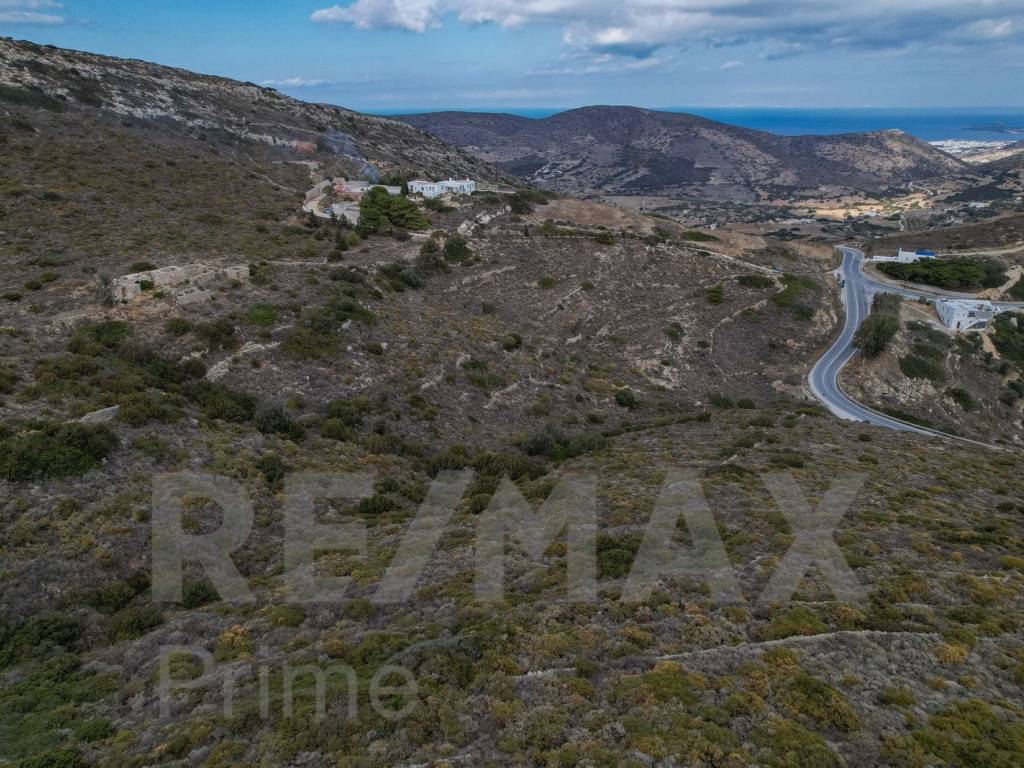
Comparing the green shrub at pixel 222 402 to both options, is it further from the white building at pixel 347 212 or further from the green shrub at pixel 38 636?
the white building at pixel 347 212

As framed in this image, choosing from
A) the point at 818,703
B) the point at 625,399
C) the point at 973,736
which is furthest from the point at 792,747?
the point at 625,399

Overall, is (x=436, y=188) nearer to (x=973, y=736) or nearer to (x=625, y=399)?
(x=625, y=399)

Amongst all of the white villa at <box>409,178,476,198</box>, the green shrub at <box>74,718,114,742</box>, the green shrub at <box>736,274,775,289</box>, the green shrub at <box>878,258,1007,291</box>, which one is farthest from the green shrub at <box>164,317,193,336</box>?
the green shrub at <box>878,258,1007,291</box>

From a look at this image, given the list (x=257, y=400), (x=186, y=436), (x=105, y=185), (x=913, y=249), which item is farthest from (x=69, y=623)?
(x=913, y=249)

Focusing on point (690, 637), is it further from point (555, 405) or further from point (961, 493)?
point (555, 405)

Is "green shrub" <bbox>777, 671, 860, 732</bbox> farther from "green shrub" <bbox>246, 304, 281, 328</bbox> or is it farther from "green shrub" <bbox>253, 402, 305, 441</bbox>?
"green shrub" <bbox>246, 304, 281, 328</bbox>

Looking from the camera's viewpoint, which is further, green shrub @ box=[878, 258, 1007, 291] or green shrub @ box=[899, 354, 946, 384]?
green shrub @ box=[878, 258, 1007, 291]
